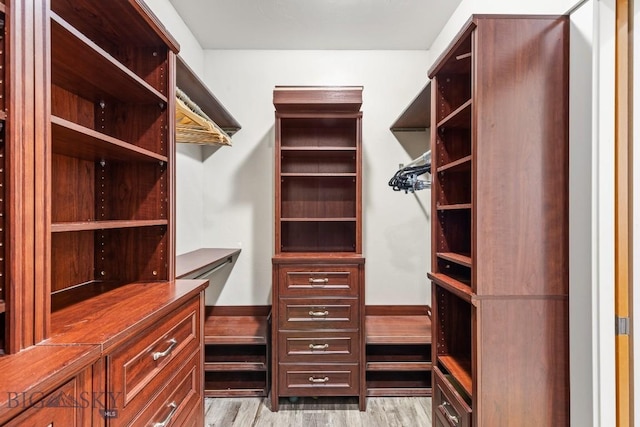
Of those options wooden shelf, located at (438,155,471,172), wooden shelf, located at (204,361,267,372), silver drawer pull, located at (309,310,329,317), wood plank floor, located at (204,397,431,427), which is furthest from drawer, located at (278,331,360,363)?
wooden shelf, located at (438,155,471,172)

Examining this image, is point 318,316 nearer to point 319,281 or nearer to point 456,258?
point 319,281

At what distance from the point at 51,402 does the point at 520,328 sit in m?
1.41

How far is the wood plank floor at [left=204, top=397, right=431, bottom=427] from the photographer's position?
7.22ft

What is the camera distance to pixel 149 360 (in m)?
1.05

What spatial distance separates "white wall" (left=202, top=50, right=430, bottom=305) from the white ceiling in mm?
137

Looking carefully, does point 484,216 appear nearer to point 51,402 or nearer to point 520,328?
point 520,328

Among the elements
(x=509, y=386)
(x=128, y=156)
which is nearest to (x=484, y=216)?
(x=509, y=386)

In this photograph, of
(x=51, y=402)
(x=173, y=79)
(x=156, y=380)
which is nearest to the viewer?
(x=51, y=402)

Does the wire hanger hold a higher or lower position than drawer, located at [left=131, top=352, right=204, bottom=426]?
higher

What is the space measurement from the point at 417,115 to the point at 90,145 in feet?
6.90

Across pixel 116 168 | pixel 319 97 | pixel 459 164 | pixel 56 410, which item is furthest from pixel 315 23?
pixel 56 410

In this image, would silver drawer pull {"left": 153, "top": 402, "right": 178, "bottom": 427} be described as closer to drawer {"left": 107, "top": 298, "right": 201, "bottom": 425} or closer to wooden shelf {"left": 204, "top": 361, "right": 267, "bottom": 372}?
drawer {"left": 107, "top": 298, "right": 201, "bottom": 425}

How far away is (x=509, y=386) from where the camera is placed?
1276 mm

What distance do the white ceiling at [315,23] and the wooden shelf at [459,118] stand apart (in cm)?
106
